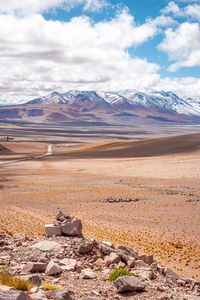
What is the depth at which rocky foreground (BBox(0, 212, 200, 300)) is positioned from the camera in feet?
22.7

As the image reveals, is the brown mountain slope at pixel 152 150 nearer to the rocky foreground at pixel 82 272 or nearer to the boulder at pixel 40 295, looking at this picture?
the rocky foreground at pixel 82 272

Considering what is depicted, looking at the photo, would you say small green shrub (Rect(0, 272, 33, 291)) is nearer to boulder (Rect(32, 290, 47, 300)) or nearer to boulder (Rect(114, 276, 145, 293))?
boulder (Rect(32, 290, 47, 300))

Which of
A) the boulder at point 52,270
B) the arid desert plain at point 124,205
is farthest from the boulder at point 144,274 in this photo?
the arid desert plain at point 124,205

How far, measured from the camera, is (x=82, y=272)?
841cm

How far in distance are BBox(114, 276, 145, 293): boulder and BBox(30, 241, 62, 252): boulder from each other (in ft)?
12.3

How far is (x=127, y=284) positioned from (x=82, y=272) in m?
1.72

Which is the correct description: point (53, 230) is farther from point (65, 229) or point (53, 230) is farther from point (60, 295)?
point (60, 295)

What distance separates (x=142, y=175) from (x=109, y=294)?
3879 centimetres

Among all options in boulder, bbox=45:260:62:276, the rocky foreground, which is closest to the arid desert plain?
the rocky foreground

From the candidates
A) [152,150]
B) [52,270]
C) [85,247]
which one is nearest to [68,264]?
[52,270]

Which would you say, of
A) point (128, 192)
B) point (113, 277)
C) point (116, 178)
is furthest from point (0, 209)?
point (116, 178)

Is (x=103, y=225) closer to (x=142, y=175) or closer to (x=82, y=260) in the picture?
(x=82, y=260)

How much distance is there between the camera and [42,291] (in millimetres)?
6410

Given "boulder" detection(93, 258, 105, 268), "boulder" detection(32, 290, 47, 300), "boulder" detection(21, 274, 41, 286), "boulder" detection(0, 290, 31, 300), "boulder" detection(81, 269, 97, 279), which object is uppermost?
"boulder" detection(0, 290, 31, 300)
